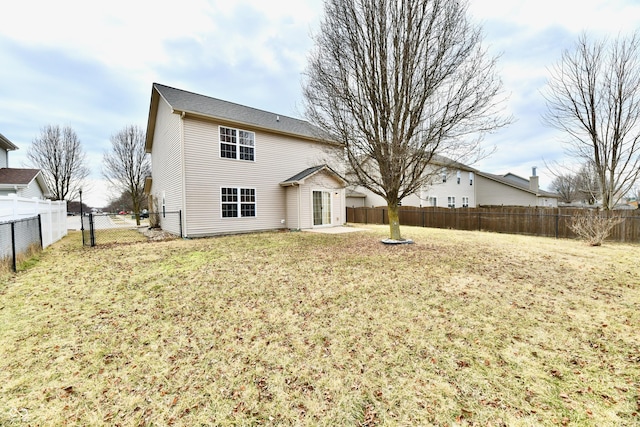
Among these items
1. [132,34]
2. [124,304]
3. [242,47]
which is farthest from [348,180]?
[132,34]

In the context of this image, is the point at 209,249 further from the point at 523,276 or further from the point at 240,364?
the point at 523,276

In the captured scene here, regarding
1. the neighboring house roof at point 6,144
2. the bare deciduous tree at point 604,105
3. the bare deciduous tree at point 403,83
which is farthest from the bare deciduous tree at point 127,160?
the bare deciduous tree at point 604,105

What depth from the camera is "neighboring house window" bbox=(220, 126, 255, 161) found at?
1261cm

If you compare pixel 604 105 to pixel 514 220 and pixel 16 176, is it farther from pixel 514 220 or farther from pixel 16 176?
pixel 16 176

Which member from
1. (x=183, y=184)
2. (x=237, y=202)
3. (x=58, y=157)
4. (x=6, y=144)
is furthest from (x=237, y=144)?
(x=58, y=157)

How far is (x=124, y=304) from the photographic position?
443 cm

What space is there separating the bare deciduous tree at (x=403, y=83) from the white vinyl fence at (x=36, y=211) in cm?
956

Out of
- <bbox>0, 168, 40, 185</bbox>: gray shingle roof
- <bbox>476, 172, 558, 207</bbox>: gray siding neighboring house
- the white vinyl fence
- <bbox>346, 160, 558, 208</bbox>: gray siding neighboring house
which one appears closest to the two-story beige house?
the white vinyl fence

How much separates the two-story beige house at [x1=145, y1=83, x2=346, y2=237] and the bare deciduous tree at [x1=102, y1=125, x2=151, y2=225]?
10773 mm

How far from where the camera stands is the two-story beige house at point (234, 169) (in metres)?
11.7

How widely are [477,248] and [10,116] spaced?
33177 millimetres

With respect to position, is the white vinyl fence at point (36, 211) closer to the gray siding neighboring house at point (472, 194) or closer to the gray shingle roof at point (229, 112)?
the gray shingle roof at point (229, 112)

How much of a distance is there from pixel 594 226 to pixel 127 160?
111ft

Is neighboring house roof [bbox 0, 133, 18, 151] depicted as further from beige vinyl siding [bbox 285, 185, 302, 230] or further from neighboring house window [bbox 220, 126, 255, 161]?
beige vinyl siding [bbox 285, 185, 302, 230]
